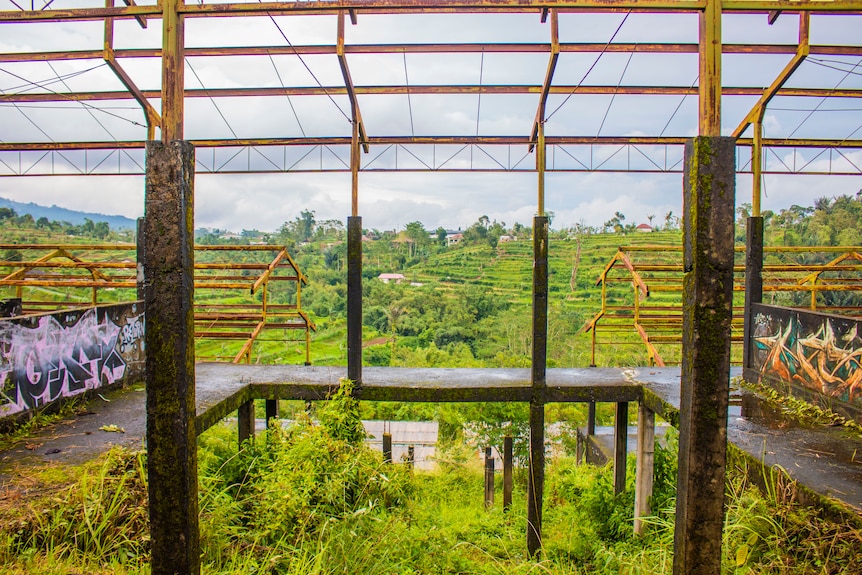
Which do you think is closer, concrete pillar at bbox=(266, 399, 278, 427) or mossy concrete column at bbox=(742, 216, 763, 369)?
mossy concrete column at bbox=(742, 216, 763, 369)

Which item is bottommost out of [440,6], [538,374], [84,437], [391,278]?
[84,437]

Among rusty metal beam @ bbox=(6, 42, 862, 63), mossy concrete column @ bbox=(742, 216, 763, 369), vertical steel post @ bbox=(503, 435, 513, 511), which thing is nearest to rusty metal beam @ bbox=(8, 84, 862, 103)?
rusty metal beam @ bbox=(6, 42, 862, 63)

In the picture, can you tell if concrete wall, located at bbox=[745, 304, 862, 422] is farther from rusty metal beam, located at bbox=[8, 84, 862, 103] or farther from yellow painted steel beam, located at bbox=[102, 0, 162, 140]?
yellow painted steel beam, located at bbox=[102, 0, 162, 140]

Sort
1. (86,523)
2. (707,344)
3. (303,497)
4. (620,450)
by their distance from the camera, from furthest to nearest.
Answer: (620,450), (303,497), (86,523), (707,344)

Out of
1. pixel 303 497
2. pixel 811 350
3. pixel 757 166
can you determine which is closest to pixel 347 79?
pixel 303 497

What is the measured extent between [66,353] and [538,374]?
624 centimetres

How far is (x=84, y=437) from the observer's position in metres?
5.70

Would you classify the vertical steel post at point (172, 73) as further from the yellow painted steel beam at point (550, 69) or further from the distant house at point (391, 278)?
the distant house at point (391, 278)

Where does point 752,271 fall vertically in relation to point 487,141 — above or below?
below

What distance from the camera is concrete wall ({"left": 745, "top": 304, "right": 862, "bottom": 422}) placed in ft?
20.0

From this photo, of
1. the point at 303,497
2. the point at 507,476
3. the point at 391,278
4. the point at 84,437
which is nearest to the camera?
the point at 303,497

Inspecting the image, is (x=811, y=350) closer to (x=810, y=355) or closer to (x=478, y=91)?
(x=810, y=355)

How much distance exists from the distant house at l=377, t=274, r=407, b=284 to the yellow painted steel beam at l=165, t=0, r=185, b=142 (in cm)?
3055

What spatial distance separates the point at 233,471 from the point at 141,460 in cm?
193
